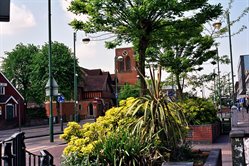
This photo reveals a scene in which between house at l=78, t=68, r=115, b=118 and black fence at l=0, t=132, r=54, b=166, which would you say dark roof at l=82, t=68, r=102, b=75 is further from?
black fence at l=0, t=132, r=54, b=166

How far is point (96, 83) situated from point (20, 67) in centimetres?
2450

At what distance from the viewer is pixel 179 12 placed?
10.4 m

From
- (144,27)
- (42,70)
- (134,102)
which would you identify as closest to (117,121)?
(134,102)

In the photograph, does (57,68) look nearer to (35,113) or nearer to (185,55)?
(35,113)

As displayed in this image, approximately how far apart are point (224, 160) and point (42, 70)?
34.6 meters

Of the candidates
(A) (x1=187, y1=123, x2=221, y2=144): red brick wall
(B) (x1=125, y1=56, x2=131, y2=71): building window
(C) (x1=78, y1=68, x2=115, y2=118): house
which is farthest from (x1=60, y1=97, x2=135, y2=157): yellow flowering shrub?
(B) (x1=125, y1=56, x2=131, y2=71): building window

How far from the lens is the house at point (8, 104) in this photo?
143ft

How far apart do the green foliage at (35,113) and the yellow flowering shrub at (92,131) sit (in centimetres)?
4272

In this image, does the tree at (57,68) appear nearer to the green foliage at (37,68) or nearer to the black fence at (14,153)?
the green foliage at (37,68)

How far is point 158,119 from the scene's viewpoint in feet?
22.6

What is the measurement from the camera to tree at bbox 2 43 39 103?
51625 mm

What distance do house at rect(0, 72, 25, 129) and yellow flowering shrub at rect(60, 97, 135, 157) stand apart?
123 ft

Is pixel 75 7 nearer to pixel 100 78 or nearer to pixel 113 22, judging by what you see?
pixel 113 22

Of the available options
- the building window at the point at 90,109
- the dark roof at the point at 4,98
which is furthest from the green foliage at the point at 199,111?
the building window at the point at 90,109
